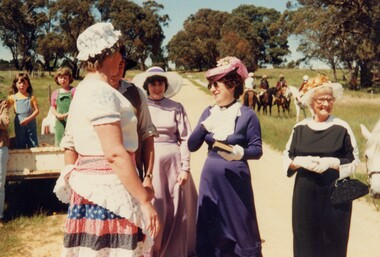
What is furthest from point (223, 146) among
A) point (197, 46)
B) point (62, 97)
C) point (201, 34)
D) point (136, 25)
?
point (201, 34)

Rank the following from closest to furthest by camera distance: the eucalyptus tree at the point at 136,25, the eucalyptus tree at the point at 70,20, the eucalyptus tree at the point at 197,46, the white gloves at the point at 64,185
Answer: the white gloves at the point at 64,185 < the eucalyptus tree at the point at 70,20 < the eucalyptus tree at the point at 136,25 < the eucalyptus tree at the point at 197,46

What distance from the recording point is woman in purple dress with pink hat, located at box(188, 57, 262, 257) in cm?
349

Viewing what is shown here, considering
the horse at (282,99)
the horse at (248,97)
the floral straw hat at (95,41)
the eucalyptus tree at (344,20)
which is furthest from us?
the eucalyptus tree at (344,20)

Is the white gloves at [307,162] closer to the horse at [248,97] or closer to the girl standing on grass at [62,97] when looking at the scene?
the girl standing on grass at [62,97]

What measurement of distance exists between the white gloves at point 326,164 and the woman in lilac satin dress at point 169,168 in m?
1.31

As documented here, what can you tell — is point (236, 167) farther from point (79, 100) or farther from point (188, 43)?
Answer: point (188, 43)

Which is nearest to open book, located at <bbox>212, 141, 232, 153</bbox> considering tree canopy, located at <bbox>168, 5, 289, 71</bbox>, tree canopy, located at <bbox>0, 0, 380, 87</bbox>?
tree canopy, located at <bbox>0, 0, 380, 87</bbox>

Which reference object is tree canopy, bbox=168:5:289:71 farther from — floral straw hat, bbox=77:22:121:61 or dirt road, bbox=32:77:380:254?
floral straw hat, bbox=77:22:121:61

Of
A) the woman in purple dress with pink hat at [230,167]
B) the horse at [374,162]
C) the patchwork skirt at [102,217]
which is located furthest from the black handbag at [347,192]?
the patchwork skirt at [102,217]

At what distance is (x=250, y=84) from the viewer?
18250 millimetres

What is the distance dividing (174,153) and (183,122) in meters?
0.32

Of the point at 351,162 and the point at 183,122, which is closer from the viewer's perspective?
the point at 351,162

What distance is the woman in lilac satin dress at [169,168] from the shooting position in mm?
4105

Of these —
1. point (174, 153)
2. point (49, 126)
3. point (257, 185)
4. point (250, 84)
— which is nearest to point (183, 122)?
point (174, 153)
